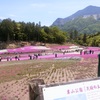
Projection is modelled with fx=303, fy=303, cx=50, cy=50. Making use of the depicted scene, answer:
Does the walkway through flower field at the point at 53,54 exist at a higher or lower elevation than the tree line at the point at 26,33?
lower

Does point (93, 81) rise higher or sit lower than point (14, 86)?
higher

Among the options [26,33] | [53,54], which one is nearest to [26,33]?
[26,33]

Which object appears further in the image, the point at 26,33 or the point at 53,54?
the point at 26,33

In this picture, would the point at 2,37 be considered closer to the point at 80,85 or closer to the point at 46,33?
the point at 46,33

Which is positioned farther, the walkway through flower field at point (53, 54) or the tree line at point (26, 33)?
the tree line at point (26, 33)

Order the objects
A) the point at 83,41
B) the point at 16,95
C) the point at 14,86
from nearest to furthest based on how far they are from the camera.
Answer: the point at 16,95
the point at 14,86
the point at 83,41

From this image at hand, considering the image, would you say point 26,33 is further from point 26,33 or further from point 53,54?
point 53,54

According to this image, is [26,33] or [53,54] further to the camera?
[26,33]

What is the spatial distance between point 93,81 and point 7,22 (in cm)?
8426

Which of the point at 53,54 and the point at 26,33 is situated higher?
the point at 26,33

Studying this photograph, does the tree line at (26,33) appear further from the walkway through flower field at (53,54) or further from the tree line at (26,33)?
the walkway through flower field at (53,54)

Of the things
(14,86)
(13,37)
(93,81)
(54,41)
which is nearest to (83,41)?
(54,41)

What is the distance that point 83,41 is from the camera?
113938mm

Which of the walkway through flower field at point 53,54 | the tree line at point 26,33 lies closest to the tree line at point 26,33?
the tree line at point 26,33
